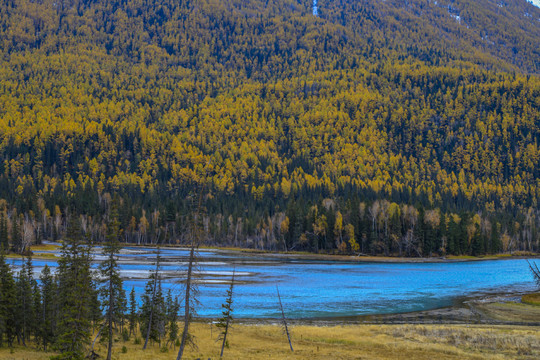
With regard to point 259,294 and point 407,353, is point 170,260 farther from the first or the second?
point 407,353

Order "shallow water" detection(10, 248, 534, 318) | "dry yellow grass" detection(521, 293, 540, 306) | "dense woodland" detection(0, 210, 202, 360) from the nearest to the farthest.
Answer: "dense woodland" detection(0, 210, 202, 360), "shallow water" detection(10, 248, 534, 318), "dry yellow grass" detection(521, 293, 540, 306)

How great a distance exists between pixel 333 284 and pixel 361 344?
46.6 m

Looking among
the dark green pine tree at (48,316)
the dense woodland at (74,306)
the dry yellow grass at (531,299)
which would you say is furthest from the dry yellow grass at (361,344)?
the dry yellow grass at (531,299)

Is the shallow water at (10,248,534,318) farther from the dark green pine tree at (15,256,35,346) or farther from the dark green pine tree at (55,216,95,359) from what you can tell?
the dark green pine tree at (55,216,95,359)

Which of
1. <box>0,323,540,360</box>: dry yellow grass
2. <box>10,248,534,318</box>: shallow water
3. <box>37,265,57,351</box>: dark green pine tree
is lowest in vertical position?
<box>10,248,534,318</box>: shallow water

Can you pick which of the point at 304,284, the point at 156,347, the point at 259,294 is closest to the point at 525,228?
the point at 304,284

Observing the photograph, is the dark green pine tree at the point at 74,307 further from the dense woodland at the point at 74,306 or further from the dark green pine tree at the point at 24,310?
the dark green pine tree at the point at 24,310

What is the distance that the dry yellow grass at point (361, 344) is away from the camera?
128ft

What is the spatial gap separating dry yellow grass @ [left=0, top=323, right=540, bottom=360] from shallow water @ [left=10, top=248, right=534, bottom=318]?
7.02 meters

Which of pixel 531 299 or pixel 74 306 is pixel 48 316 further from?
pixel 531 299

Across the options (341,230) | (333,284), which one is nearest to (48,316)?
(333,284)

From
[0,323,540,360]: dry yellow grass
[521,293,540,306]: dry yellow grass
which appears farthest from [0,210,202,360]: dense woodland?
[521,293,540,306]: dry yellow grass

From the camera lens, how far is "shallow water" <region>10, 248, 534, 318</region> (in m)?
66.6

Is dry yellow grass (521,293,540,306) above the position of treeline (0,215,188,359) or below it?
below
